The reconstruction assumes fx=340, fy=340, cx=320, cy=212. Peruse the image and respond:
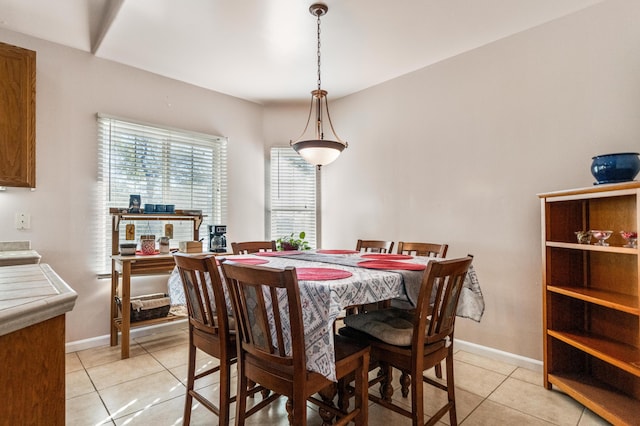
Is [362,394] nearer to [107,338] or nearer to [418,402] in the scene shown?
[418,402]

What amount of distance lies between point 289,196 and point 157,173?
153 cm

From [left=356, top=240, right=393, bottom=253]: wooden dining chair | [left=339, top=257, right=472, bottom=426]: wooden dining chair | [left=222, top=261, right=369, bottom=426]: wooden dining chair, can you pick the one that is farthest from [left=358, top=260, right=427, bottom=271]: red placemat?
[left=356, top=240, right=393, bottom=253]: wooden dining chair

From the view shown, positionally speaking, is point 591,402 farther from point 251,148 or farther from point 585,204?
point 251,148

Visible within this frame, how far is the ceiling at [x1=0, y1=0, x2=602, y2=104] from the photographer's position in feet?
7.80

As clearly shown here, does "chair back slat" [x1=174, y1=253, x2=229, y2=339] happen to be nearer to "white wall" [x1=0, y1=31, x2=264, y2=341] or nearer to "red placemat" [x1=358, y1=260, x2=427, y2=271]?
"red placemat" [x1=358, y1=260, x2=427, y2=271]

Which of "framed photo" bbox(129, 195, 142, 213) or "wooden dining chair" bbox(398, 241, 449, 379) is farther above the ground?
"framed photo" bbox(129, 195, 142, 213)

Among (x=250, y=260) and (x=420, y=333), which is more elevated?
(x=250, y=260)

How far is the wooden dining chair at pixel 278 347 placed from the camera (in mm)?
1323

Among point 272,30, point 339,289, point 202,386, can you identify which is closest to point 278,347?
point 339,289

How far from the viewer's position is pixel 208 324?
1770 millimetres

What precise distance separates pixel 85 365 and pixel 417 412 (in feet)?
8.31

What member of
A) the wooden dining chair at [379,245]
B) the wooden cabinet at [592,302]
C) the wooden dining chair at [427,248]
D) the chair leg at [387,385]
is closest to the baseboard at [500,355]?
the wooden cabinet at [592,302]

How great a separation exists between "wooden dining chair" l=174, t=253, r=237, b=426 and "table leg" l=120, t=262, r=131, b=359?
130cm

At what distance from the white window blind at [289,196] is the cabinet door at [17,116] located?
7.82 feet
